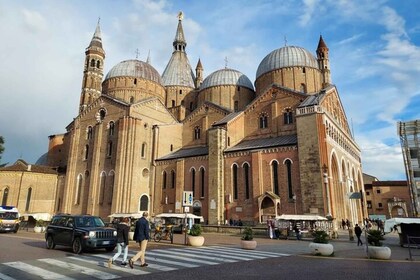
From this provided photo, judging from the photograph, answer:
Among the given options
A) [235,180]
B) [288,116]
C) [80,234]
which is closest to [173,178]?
[235,180]

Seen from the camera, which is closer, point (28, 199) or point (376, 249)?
point (376, 249)

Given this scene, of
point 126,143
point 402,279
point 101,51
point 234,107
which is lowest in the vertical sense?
point 402,279

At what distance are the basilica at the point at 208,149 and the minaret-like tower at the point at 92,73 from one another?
6.0 inches

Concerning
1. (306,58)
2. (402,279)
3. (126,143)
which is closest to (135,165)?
(126,143)

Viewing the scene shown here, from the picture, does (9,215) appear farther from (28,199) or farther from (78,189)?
(28,199)

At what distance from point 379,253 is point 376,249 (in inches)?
6.7

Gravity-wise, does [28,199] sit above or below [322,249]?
above

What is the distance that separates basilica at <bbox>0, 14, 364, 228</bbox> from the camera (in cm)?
2823

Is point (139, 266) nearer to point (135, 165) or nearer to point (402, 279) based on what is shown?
point (402, 279)

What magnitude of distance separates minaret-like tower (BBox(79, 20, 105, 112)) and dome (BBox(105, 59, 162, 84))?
2149 mm

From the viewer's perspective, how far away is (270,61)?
41.4m

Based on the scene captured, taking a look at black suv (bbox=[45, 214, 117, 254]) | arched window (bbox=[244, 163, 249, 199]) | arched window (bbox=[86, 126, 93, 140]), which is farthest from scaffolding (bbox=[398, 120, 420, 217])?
arched window (bbox=[86, 126, 93, 140])

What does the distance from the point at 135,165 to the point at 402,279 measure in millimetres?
31871

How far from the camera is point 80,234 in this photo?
42.2ft
